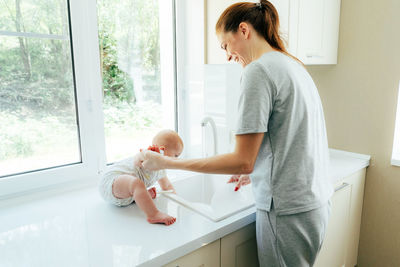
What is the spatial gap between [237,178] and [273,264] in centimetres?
56

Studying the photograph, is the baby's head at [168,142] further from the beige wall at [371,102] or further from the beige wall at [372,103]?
the beige wall at [372,103]

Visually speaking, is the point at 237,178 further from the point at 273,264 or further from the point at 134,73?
the point at 134,73

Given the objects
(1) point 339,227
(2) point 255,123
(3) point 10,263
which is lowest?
(1) point 339,227

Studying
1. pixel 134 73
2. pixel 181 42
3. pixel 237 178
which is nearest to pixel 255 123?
pixel 237 178

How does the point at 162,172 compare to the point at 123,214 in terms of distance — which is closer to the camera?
the point at 123,214

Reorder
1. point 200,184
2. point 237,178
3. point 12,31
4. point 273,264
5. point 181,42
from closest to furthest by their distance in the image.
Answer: point 273,264 → point 12,31 → point 237,178 → point 200,184 → point 181,42

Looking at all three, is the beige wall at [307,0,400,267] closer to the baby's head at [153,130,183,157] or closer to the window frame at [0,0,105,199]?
the baby's head at [153,130,183,157]

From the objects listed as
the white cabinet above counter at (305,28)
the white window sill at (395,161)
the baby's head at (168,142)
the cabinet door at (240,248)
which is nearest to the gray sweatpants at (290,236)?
the cabinet door at (240,248)

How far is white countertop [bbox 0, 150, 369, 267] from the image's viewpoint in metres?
0.81

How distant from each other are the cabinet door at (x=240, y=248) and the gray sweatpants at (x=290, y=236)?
0.11m

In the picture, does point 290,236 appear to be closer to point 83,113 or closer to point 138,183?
point 138,183

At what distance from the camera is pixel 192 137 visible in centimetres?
193

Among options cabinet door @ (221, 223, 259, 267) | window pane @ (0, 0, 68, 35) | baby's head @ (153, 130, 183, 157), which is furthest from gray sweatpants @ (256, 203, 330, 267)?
window pane @ (0, 0, 68, 35)

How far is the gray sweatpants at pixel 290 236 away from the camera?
35.6 inches
